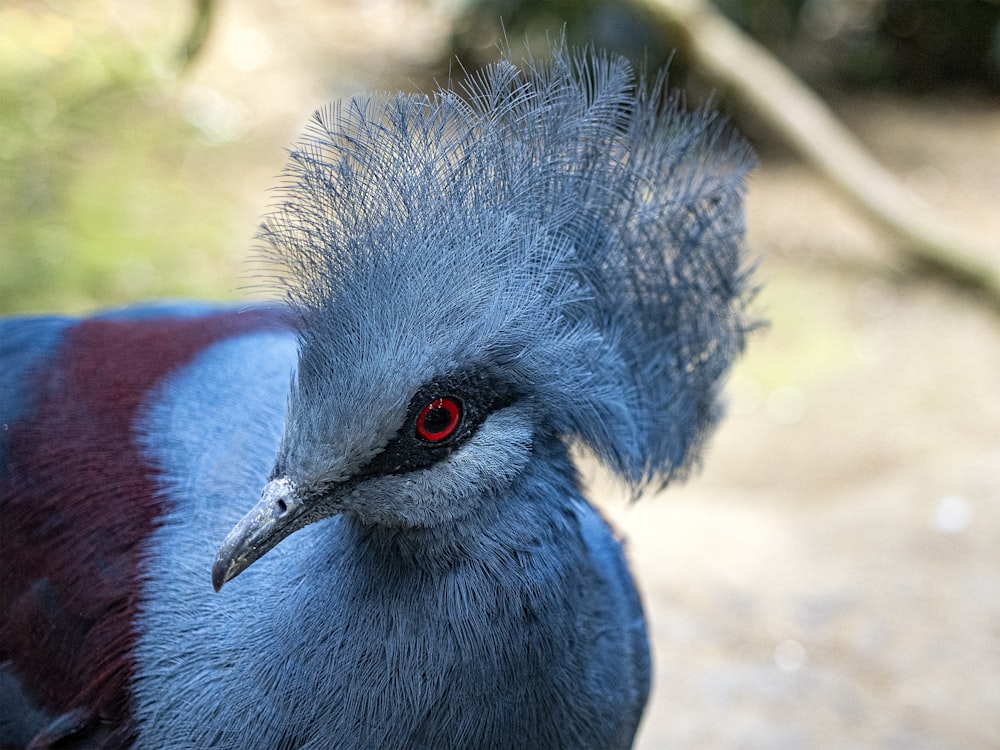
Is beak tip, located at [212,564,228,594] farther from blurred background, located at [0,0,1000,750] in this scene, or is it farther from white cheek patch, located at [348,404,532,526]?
blurred background, located at [0,0,1000,750]

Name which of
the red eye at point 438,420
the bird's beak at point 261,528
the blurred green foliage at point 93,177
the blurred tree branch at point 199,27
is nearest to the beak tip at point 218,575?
the bird's beak at point 261,528

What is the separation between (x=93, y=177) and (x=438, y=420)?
18.8 feet

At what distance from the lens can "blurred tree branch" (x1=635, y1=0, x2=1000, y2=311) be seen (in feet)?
23.3

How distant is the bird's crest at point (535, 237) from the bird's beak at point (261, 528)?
268 millimetres

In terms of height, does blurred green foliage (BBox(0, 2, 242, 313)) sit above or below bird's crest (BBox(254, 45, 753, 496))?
above

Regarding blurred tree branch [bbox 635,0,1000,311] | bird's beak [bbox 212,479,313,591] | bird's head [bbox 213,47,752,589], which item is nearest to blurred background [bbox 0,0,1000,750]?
blurred tree branch [bbox 635,0,1000,311]

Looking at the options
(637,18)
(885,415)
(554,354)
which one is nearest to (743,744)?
(554,354)

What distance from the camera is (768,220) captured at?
26.8ft

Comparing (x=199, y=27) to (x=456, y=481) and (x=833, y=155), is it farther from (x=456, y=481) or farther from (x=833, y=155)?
(x=833, y=155)

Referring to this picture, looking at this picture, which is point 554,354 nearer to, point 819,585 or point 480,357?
point 480,357

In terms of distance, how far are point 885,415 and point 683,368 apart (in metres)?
4.17

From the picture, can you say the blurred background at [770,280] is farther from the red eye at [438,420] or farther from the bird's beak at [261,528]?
the bird's beak at [261,528]

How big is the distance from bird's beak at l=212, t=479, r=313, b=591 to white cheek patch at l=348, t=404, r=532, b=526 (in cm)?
10

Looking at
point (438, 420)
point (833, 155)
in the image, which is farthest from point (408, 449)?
point (833, 155)
